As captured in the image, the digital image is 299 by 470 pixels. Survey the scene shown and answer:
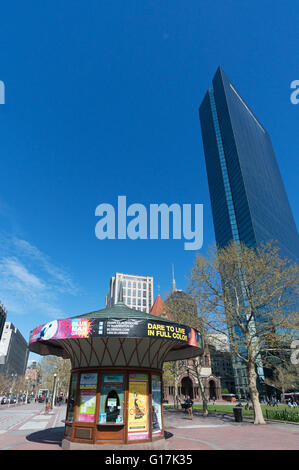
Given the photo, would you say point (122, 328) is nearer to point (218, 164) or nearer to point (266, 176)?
point (218, 164)

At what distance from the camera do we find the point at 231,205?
348ft

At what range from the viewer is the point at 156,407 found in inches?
474

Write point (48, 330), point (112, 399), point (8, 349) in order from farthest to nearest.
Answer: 1. point (8, 349)
2. point (48, 330)
3. point (112, 399)

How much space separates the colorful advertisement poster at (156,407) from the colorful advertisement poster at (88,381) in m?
Result: 2.62

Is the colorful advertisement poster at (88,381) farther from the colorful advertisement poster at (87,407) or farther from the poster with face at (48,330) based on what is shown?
the poster with face at (48,330)

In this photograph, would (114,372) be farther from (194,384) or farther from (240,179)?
(240,179)

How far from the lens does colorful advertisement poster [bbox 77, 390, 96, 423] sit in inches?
430

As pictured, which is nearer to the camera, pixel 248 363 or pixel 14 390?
pixel 248 363

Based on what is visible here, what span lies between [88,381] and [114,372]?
116cm

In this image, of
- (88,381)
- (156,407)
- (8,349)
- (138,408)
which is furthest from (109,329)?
(8,349)

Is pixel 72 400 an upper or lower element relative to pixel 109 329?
lower

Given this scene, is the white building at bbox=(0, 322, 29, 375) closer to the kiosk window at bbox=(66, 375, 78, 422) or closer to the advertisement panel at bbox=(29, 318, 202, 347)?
the kiosk window at bbox=(66, 375, 78, 422)
